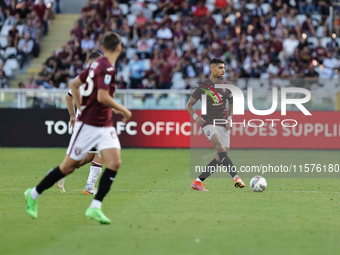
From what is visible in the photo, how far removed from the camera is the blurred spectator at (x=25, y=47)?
24.5m

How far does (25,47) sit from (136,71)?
6289 mm

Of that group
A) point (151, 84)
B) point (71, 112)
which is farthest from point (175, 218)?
point (151, 84)

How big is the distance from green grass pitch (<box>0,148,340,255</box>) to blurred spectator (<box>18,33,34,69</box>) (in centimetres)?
1393

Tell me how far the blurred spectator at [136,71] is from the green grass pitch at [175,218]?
957cm

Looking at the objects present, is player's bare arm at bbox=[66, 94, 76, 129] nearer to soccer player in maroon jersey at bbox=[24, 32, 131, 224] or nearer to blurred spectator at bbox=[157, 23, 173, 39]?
soccer player in maroon jersey at bbox=[24, 32, 131, 224]

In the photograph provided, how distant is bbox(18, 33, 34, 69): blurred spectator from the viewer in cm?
2452

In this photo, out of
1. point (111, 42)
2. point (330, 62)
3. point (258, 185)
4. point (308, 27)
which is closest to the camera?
point (111, 42)

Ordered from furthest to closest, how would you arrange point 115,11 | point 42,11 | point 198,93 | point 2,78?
point 42,11
point 115,11
point 2,78
point 198,93

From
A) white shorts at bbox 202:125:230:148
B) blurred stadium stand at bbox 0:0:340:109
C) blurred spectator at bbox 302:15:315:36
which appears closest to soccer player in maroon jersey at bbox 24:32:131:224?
white shorts at bbox 202:125:230:148

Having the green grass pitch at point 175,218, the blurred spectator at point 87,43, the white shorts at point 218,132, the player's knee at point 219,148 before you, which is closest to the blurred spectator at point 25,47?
the blurred spectator at point 87,43

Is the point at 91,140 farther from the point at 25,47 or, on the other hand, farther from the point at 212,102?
the point at 25,47

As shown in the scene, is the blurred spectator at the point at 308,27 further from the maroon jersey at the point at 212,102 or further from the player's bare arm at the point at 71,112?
the player's bare arm at the point at 71,112

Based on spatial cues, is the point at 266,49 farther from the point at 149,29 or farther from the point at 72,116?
the point at 72,116

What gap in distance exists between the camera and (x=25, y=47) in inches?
973
